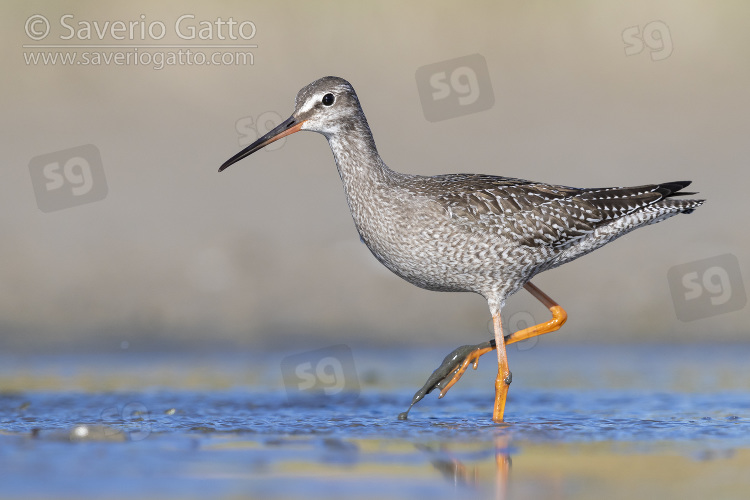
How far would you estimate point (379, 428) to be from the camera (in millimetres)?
9539

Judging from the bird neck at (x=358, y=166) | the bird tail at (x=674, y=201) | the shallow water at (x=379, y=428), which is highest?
the bird neck at (x=358, y=166)

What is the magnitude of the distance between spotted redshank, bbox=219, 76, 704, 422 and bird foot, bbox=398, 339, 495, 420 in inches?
0.5

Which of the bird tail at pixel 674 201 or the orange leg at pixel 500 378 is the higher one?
the bird tail at pixel 674 201

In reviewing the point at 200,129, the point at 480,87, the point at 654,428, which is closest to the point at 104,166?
the point at 200,129

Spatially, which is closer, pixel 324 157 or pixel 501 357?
pixel 501 357

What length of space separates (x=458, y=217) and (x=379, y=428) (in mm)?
1958

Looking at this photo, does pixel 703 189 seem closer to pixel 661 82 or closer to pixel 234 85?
pixel 661 82

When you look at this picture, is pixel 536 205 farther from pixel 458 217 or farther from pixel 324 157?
pixel 324 157

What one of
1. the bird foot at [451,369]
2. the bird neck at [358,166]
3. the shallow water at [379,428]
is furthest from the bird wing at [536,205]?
the shallow water at [379,428]

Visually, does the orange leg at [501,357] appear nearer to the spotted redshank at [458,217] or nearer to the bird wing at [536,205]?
the spotted redshank at [458,217]

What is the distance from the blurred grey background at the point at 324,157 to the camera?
15.3m

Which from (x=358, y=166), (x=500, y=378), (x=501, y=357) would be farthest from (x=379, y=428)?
(x=358, y=166)

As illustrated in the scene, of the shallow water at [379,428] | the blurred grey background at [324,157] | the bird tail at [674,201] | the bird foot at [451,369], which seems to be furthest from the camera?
the blurred grey background at [324,157]

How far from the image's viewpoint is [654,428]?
31.5 feet
